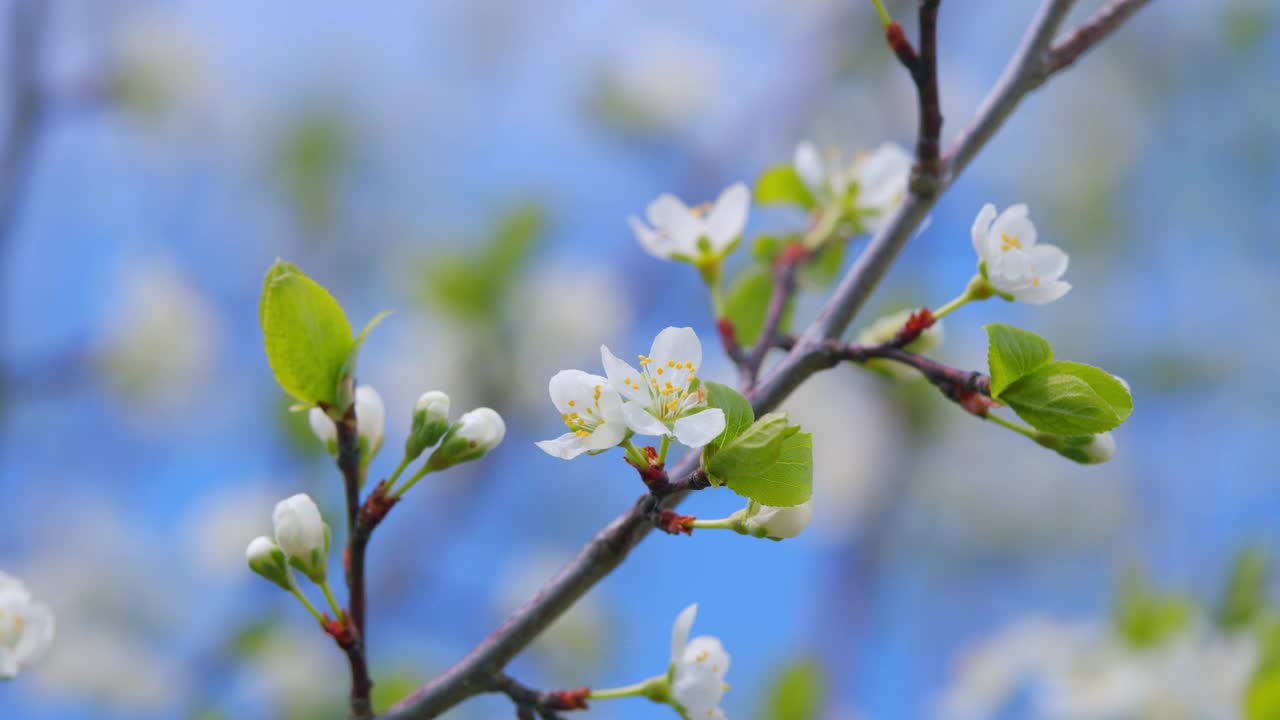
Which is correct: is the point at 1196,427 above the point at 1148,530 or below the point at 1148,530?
above

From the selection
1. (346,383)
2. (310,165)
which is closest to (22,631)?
(346,383)

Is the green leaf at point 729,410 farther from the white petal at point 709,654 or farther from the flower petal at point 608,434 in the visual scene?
the white petal at point 709,654

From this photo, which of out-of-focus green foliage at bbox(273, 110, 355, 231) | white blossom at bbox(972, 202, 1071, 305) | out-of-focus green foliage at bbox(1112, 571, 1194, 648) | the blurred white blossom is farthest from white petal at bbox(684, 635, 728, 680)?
out-of-focus green foliage at bbox(273, 110, 355, 231)

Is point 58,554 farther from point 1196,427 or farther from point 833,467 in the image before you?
point 1196,427

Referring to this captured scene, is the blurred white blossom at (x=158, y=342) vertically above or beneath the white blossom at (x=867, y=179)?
above

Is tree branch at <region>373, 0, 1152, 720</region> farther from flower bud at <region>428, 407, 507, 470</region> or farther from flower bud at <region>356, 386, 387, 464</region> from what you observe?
flower bud at <region>356, 386, 387, 464</region>

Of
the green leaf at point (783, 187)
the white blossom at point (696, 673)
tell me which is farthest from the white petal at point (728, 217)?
the white blossom at point (696, 673)

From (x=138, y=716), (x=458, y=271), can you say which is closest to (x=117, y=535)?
(x=138, y=716)

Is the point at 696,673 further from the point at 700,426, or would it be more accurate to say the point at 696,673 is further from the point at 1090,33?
the point at 1090,33
